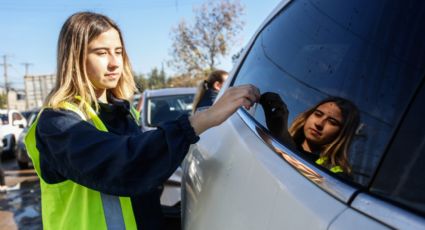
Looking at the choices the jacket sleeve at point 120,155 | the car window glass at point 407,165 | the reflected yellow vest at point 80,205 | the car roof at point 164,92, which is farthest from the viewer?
the car roof at point 164,92

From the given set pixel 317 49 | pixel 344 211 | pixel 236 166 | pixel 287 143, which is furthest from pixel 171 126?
pixel 344 211

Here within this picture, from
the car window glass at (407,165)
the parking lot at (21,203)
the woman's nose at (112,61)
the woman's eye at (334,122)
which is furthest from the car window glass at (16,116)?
the car window glass at (407,165)

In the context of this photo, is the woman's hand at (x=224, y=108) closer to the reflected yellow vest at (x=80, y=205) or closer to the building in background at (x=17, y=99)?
the reflected yellow vest at (x=80, y=205)

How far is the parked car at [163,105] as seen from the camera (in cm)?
624

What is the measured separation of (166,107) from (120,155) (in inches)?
210

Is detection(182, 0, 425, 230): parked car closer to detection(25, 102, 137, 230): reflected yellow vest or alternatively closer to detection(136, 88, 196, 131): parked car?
detection(25, 102, 137, 230): reflected yellow vest

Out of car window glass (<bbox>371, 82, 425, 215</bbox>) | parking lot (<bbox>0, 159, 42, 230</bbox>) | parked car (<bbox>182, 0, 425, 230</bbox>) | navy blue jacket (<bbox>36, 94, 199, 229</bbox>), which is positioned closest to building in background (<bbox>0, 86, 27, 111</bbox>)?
parking lot (<bbox>0, 159, 42, 230</bbox>)

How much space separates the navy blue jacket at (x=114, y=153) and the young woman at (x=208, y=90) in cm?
344

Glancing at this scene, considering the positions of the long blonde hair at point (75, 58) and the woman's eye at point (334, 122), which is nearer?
the woman's eye at point (334, 122)

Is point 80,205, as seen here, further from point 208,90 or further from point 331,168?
point 208,90

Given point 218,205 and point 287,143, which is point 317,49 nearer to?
point 287,143

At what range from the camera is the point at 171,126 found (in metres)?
1.24

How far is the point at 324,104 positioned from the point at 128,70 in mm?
1056

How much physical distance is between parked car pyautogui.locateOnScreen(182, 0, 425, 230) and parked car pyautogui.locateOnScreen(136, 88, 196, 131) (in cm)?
480
